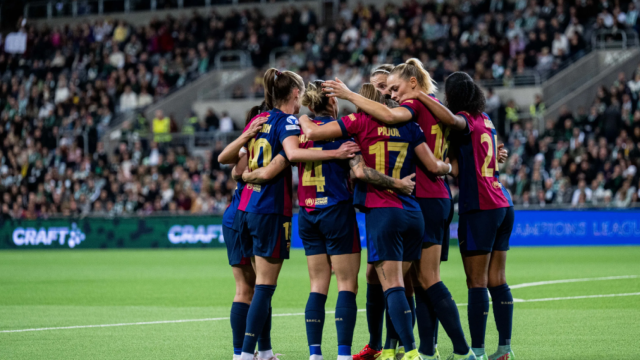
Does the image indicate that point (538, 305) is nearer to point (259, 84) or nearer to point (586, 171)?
point (586, 171)

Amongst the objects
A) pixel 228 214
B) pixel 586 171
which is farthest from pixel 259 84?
pixel 228 214

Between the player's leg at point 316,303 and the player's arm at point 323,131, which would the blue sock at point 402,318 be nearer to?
the player's leg at point 316,303

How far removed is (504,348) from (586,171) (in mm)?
16583

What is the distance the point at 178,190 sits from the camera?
83.4 ft

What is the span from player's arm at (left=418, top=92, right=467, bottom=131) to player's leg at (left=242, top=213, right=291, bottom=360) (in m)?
1.40

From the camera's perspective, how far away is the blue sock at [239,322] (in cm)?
686

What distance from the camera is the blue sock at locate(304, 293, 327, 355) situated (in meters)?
6.38

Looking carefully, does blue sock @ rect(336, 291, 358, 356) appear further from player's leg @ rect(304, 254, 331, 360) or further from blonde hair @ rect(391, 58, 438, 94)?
blonde hair @ rect(391, 58, 438, 94)

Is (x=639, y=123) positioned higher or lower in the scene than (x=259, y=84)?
lower

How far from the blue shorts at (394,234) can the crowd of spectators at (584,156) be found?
1592 cm

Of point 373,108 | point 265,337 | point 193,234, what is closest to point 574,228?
point 193,234

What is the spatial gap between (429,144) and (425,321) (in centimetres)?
134

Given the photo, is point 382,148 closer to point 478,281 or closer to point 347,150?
point 347,150

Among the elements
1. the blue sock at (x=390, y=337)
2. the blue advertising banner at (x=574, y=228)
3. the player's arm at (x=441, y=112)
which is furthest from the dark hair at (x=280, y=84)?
the blue advertising banner at (x=574, y=228)
